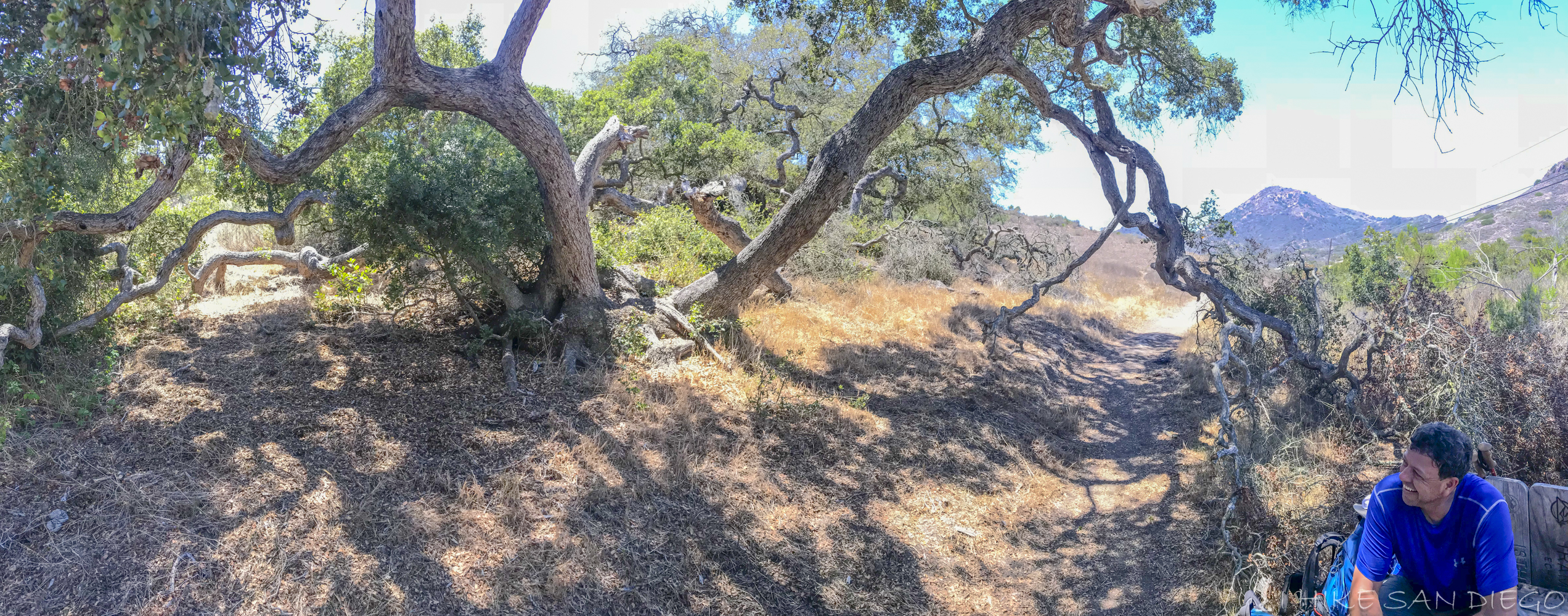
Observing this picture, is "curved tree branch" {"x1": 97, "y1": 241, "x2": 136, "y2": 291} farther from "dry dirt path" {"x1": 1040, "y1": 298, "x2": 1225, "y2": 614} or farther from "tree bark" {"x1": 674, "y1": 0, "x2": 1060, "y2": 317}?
"dry dirt path" {"x1": 1040, "y1": 298, "x2": 1225, "y2": 614}

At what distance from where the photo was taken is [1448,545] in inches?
118

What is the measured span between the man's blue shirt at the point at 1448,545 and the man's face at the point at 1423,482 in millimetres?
68

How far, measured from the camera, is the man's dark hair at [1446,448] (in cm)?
288

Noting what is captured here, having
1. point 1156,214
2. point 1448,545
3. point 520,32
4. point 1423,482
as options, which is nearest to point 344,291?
point 520,32

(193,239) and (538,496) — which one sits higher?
(193,239)

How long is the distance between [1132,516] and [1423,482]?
349 cm

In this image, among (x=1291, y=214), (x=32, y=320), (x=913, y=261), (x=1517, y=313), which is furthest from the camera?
(x=1291, y=214)

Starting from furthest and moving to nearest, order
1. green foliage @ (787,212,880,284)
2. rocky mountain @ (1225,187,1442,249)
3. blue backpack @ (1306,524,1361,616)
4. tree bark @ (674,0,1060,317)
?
rocky mountain @ (1225,187,1442,249) → green foliage @ (787,212,880,284) → tree bark @ (674,0,1060,317) → blue backpack @ (1306,524,1361,616)

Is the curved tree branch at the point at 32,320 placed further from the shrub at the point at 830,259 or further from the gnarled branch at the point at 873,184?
the gnarled branch at the point at 873,184

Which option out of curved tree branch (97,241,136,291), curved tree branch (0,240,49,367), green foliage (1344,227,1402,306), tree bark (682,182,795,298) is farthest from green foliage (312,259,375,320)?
green foliage (1344,227,1402,306)

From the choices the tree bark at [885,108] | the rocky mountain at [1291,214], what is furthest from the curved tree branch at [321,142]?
the rocky mountain at [1291,214]

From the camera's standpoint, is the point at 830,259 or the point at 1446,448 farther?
the point at 830,259

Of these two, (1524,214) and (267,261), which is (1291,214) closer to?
(1524,214)

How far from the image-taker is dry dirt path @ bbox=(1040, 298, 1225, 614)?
504 cm
